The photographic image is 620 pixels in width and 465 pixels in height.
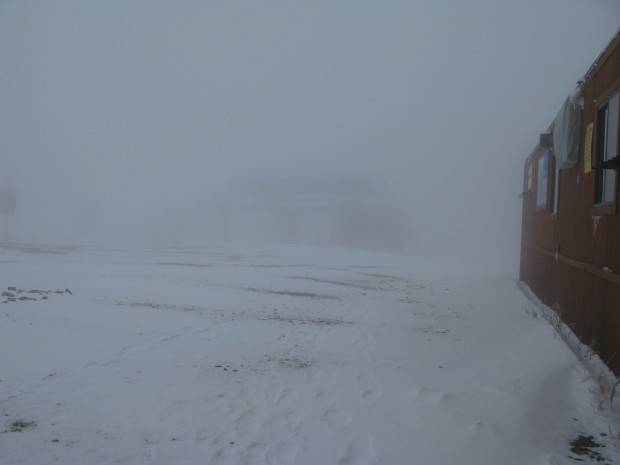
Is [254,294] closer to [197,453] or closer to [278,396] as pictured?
[278,396]

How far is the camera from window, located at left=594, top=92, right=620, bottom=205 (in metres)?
5.80

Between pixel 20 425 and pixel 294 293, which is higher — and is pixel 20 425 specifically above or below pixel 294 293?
above

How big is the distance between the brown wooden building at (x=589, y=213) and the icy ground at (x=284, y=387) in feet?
2.27

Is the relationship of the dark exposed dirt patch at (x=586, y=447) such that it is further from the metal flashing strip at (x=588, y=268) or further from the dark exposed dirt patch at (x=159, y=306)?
the dark exposed dirt patch at (x=159, y=306)

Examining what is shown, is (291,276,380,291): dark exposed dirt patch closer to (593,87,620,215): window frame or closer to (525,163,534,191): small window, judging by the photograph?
(525,163,534,191): small window

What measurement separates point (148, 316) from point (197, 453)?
5391mm

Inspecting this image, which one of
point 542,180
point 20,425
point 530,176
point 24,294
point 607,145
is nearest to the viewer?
point 20,425

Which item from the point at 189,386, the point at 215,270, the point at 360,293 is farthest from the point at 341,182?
the point at 189,386

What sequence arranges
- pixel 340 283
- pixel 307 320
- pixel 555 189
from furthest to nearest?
pixel 340 283
pixel 555 189
pixel 307 320

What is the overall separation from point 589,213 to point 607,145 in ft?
3.93

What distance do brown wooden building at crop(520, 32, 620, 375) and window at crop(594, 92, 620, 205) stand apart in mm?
13

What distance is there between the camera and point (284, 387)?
5137 mm

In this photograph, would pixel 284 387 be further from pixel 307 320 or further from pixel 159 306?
pixel 159 306

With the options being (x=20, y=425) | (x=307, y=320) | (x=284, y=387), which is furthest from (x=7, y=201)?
(x=284, y=387)
